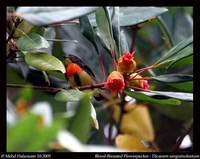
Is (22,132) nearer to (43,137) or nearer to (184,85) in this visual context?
(43,137)

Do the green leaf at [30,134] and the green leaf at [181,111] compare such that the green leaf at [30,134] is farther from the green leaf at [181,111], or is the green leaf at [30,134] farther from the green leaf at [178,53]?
the green leaf at [181,111]

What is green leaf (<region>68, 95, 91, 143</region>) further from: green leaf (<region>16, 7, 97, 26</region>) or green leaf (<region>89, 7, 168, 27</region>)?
green leaf (<region>89, 7, 168, 27</region>)

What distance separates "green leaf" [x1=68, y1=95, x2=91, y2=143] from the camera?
0.58m

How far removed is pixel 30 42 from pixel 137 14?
0.40 metres

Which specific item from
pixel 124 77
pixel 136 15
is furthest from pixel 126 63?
pixel 136 15

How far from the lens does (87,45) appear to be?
60.6 inches

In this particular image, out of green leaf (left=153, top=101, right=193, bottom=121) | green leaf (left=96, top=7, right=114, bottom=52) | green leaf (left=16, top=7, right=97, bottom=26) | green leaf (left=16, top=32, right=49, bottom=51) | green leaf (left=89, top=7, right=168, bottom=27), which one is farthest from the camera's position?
green leaf (left=153, top=101, right=193, bottom=121)

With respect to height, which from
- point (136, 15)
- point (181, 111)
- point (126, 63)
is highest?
point (136, 15)

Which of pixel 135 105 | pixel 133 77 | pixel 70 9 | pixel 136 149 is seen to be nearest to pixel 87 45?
pixel 135 105

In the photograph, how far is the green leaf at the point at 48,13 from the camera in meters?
0.75

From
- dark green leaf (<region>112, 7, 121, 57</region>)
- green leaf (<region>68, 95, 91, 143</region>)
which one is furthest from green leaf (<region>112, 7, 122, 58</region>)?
green leaf (<region>68, 95, 91, 143</region>)

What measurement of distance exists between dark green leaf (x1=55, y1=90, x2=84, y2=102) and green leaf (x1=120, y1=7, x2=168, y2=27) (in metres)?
0.31

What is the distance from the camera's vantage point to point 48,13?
2.52ft
